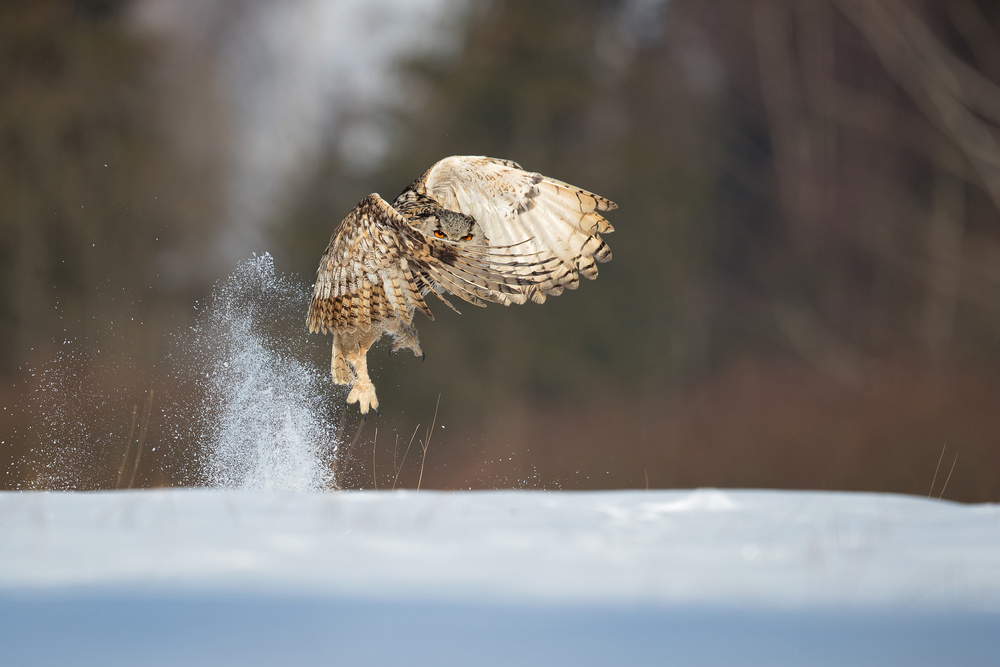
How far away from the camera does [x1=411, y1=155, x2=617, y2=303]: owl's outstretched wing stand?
3078mm

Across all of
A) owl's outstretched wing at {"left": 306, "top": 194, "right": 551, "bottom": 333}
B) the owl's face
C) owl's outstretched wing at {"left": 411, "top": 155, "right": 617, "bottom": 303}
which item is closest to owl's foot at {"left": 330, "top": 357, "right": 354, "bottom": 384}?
owl's outstretched wing at {"left": 306, "top": 194, "right": 551, "bottom": 333}

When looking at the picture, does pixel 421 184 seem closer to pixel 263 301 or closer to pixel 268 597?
pixel 263 301

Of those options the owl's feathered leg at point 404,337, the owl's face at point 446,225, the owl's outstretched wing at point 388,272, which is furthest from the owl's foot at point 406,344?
the owl's face at point 446,225

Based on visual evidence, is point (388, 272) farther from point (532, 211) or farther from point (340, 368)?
point (532, 211)

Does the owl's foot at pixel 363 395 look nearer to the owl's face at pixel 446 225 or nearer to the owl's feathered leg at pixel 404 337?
the owl's feathered leg at pixel 404 337

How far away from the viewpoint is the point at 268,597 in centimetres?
201

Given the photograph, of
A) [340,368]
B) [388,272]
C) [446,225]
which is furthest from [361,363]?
[446,225]

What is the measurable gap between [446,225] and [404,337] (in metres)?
0.47

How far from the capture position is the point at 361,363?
2992mm

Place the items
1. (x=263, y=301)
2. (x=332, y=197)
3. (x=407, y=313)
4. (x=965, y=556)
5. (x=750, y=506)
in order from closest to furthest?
1. (x=965, y=556)
2. (x=407, y=313)
3. (x=750, y=506)
4. (x=263, y=301)
5. (x=332, y=197)

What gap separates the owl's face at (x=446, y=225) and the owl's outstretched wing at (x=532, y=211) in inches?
7.4

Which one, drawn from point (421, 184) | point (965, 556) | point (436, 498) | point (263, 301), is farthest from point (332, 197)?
point (965, 556)

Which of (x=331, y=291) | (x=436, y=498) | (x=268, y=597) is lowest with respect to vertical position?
(x=436, y=498)

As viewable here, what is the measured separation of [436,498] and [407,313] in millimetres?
888
